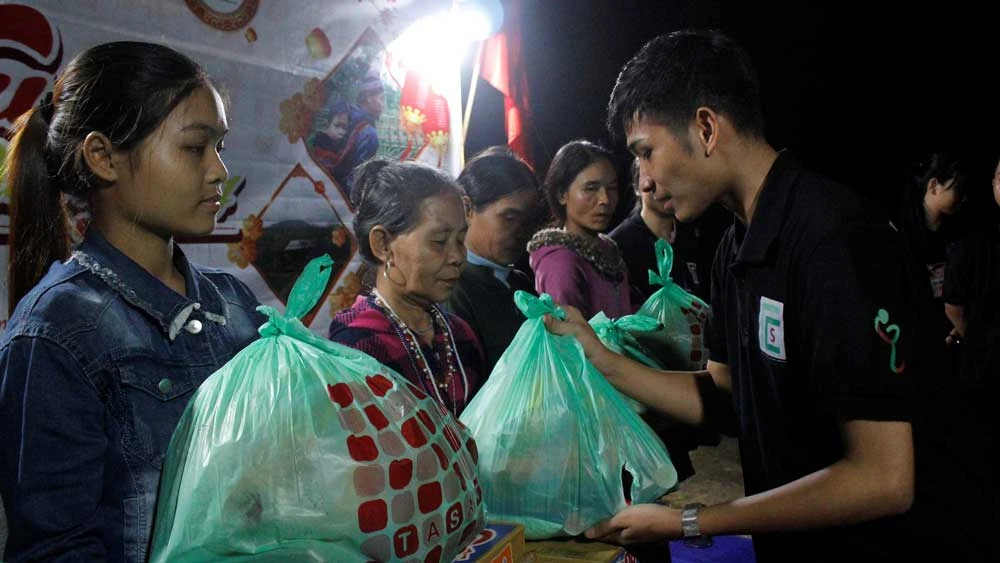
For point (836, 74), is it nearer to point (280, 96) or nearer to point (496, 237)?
point (496, 237)

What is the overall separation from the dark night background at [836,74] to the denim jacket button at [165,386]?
13.9ft

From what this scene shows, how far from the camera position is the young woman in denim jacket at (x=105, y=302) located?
0.81 meters

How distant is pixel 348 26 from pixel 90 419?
202 cm

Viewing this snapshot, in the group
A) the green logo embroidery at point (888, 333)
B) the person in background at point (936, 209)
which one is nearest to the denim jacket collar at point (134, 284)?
the green logo embroidery at point (888, 333)

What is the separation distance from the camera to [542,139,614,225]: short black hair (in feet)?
8.78

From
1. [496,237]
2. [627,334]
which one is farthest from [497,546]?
[496,237]

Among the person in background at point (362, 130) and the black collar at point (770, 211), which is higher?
the person in background at point (362, 130)

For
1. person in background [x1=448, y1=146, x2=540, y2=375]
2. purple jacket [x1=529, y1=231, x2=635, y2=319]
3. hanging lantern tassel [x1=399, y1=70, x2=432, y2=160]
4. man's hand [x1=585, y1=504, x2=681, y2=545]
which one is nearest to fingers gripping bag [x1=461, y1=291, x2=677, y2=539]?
man's hand [x1=585, y1=504, x2=681, y2=545]

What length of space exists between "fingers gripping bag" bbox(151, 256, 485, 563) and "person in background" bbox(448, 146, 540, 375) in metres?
1.14

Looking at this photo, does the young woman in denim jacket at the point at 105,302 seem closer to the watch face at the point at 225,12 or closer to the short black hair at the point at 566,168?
the watch face at the point at 225,12

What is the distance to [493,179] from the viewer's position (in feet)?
7.49

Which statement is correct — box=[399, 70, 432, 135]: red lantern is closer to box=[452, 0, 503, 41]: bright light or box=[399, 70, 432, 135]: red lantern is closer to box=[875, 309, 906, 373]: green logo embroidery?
box=[452, 0, 503, 41]: bright light

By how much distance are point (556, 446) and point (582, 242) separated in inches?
52.3

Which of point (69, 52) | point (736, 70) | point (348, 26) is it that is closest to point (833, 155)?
point (348, 26)
